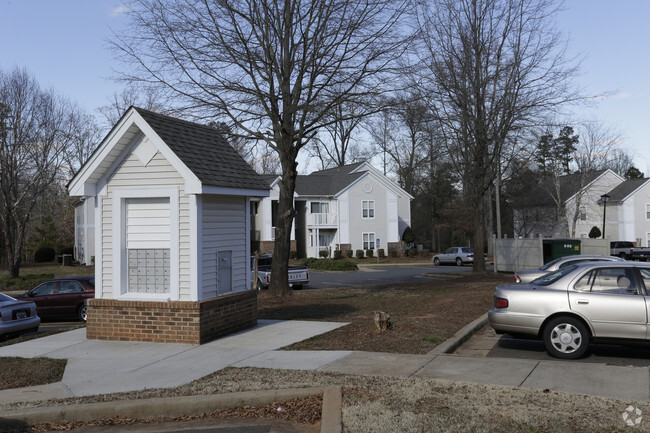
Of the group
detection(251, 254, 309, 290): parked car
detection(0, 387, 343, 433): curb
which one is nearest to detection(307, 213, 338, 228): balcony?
detection(251, 254, 309, 290): parked car

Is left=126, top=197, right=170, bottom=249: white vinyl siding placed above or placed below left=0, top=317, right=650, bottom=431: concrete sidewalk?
above

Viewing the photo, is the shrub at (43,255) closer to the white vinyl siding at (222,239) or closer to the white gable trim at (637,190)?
the white vinyl siding at (222,239)

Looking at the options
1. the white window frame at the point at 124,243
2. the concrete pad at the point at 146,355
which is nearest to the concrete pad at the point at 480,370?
the concrete pad at the point at 146,355

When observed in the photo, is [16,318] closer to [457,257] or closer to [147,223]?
[147,223]

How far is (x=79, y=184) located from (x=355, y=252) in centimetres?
4471

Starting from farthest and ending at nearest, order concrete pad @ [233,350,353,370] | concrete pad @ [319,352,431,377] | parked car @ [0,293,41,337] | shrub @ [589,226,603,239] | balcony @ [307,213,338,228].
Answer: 1. shrub @ [589,226,603,239]
2. balcony @ [307,213,338,228]
3. parked car @ [0,293,41,337]
4. concrete pad @ [233,350,353,370]
5. concrete pad @ [319,352,431,377]

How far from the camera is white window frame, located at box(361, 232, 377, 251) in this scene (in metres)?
56.0

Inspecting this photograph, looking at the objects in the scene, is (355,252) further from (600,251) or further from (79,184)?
(79,184)

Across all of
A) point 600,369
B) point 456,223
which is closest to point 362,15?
point 600,369

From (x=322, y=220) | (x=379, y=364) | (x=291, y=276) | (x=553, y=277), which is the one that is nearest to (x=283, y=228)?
(x=291, y=276)

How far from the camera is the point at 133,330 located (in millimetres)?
11344

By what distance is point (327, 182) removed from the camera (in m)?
57.4

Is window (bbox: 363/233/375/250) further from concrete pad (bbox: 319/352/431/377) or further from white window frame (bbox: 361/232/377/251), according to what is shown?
concrete pad (bbox: 319/352/431/377)

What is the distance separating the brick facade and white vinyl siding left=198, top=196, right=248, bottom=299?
1.12 feet
